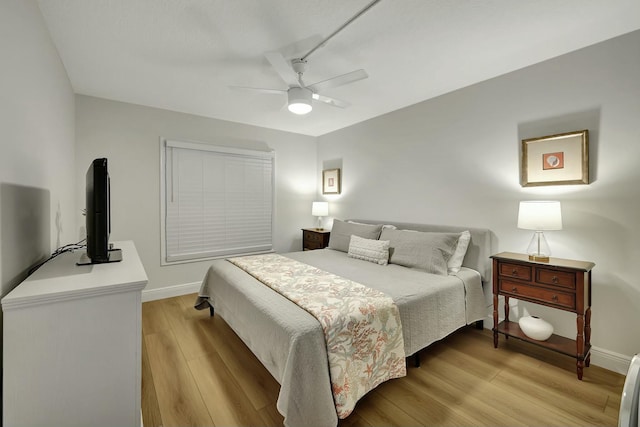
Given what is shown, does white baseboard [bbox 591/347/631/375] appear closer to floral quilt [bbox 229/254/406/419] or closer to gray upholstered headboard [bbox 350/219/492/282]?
gray upholstered headboard [bbox 350/219/492/282]

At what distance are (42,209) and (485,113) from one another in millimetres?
3748

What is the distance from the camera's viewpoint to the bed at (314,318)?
1476 millimetres

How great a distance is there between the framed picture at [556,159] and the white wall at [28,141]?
138 inches

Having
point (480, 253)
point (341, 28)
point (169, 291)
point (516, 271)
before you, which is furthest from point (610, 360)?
point (169, 291)

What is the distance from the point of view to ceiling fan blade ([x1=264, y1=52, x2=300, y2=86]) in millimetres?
1940

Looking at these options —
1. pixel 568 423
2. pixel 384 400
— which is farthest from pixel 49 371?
pixel 568 423

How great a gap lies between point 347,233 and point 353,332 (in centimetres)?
202

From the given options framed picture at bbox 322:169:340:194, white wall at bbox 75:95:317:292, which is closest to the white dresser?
white wall at bbox 75:95:317:292

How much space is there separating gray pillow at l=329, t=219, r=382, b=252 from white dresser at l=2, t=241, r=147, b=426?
2.56 metres

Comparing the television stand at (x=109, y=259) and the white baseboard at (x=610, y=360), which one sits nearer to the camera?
the television stand at (x=109, y=259)

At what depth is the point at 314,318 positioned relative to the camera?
1.66m

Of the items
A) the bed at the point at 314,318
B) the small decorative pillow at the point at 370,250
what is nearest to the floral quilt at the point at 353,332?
the bed at the point at 314,318

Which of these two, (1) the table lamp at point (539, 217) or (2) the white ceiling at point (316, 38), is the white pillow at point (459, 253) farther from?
(2) the white ceiling at point (316, 38)

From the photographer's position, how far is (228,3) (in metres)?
1.72
